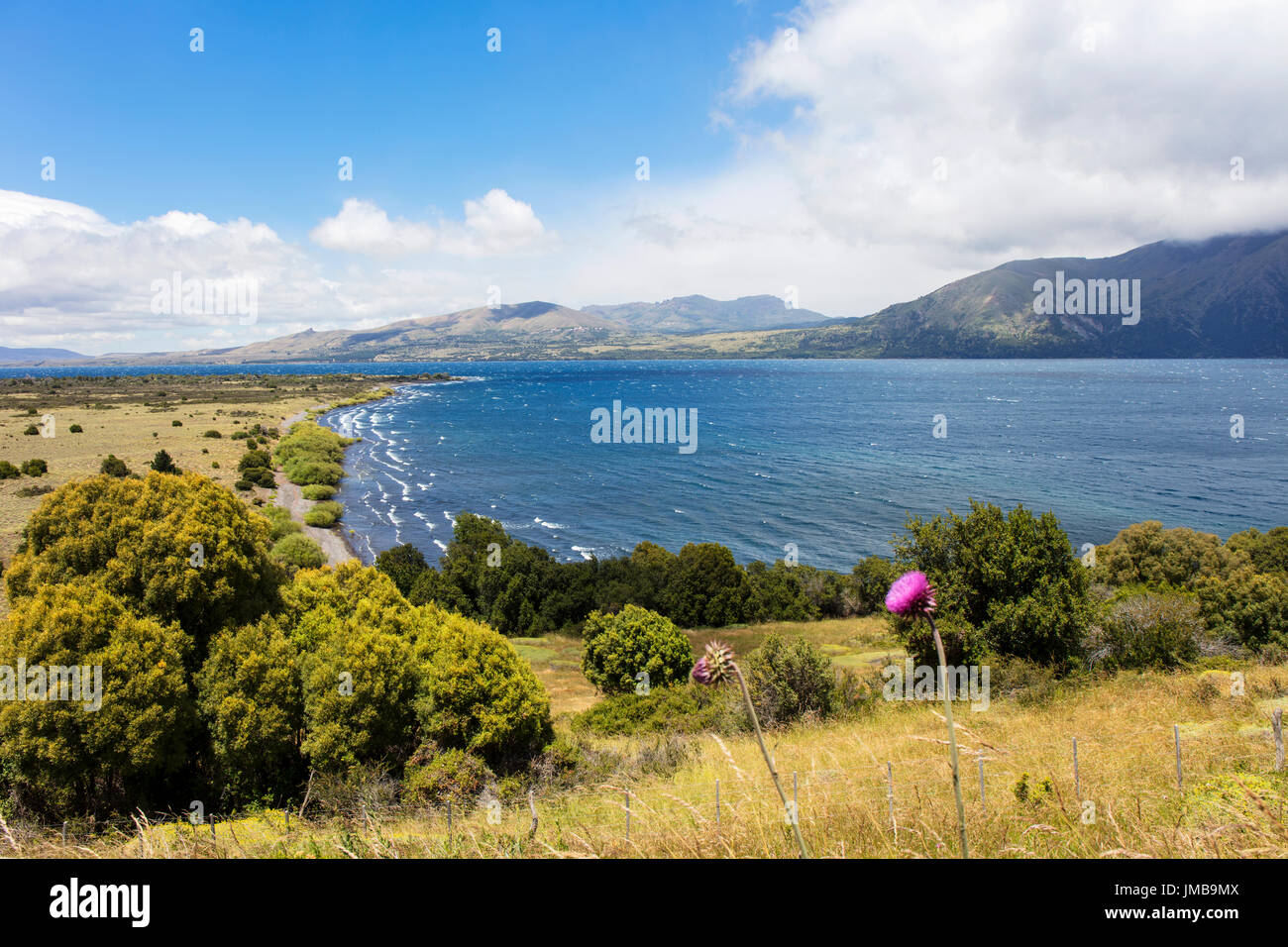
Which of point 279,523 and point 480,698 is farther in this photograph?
point 279,523

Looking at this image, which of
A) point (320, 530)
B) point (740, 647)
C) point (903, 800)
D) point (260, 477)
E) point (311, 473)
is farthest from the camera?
point (311, 473)

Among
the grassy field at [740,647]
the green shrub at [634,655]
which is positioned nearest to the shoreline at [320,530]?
the grassy field at [740,647]

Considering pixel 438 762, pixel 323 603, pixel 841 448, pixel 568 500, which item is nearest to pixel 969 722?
pixel 438 762

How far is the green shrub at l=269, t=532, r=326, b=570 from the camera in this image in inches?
1645

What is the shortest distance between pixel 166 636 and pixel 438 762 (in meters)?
6.51

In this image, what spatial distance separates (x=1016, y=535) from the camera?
22594 millimetres

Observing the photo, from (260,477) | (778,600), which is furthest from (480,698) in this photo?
(260,477)

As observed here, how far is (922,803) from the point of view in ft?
20.0

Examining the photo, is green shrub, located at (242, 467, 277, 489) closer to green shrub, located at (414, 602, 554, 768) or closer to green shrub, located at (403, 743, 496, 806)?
green shrub, located at (414, 602, 554, 768)

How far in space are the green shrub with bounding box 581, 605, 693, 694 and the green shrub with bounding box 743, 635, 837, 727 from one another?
24.5 ft

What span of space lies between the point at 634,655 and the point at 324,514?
40796mm

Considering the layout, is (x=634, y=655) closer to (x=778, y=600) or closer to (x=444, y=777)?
(x=444, y=777)

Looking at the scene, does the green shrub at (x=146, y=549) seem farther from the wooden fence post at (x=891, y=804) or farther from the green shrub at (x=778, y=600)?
the green shrub at (x=778, y=600)
